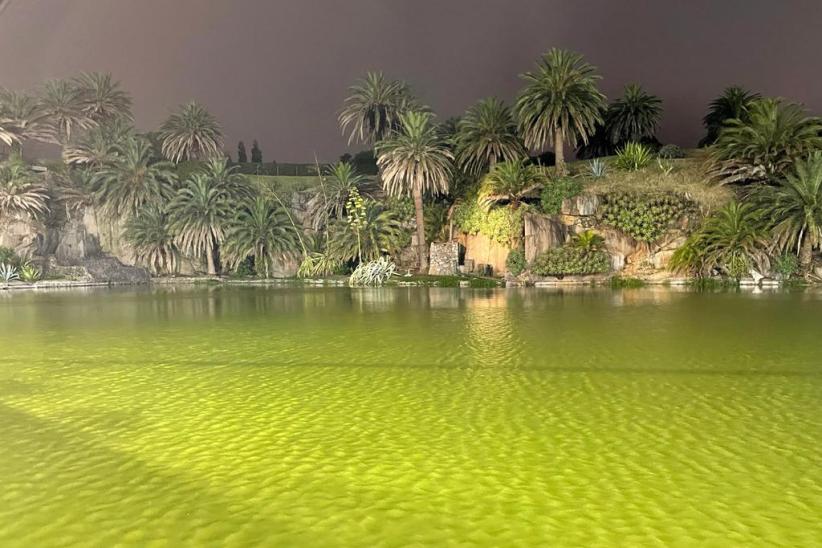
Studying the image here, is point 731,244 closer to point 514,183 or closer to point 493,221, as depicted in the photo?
point 514,183

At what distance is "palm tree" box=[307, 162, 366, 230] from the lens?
4700 cm

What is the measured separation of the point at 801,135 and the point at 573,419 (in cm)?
3297

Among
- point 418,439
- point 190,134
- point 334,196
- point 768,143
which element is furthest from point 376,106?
point 418,439

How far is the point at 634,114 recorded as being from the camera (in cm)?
4647

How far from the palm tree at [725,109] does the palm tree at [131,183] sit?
42888 millimetres

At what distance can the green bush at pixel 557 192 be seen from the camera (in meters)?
37.2

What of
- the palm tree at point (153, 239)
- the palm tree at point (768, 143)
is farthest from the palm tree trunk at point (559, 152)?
the palm tree at point (153, 239)

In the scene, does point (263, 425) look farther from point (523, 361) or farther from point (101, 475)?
point (523, 361)

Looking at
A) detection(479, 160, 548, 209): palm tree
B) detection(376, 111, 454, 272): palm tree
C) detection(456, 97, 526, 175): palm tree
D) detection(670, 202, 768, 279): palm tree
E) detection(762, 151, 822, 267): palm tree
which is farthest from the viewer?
detection(456, 97, 526, 175): palm tree

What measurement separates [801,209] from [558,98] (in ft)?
52.0

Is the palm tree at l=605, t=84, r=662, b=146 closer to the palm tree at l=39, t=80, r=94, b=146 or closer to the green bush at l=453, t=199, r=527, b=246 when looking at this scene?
the green bush at l=453, t=199, r=527, b=246

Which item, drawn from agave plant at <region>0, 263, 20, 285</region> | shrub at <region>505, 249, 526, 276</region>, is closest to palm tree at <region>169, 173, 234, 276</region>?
agave plant at <region>0, 263, 20, 285</region>

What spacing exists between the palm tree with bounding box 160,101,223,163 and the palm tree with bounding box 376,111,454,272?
20.8 m

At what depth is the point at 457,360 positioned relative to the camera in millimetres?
12047
